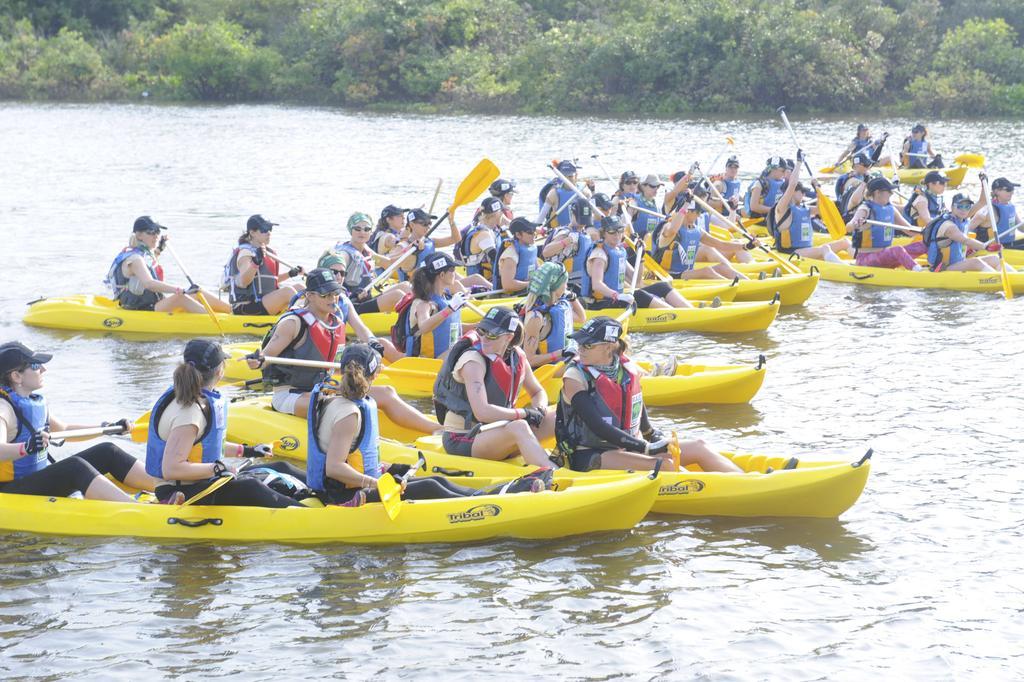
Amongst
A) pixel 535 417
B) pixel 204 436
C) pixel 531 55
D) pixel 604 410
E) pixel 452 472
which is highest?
pixel 531 55

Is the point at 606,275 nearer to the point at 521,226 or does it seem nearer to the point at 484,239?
the point at 521,226

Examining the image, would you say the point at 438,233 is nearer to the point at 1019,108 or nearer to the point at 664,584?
the point at 664,584

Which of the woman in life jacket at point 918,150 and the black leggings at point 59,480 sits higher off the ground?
the woman in life jacket at point 918,150

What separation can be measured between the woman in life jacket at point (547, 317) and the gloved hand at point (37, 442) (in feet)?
11.9

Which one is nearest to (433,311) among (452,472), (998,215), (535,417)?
(535,417)

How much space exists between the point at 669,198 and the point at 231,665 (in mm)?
10627

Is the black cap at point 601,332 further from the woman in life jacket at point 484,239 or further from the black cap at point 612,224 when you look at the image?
the woman in life jacket at point 484,239

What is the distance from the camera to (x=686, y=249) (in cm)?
1458

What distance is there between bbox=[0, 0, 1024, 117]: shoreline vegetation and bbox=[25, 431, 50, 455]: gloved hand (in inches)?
1379

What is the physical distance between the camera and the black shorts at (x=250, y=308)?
13.2 meters

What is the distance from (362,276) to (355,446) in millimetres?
6115

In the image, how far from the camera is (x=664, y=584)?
7.32 m

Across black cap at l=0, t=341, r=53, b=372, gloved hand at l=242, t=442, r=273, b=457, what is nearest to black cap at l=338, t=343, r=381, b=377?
gloved hand at l=242, t=442, r=273, b=457

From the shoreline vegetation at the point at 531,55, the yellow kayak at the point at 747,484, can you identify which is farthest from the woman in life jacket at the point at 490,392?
the shoreline vegetation at the point at 531,55
